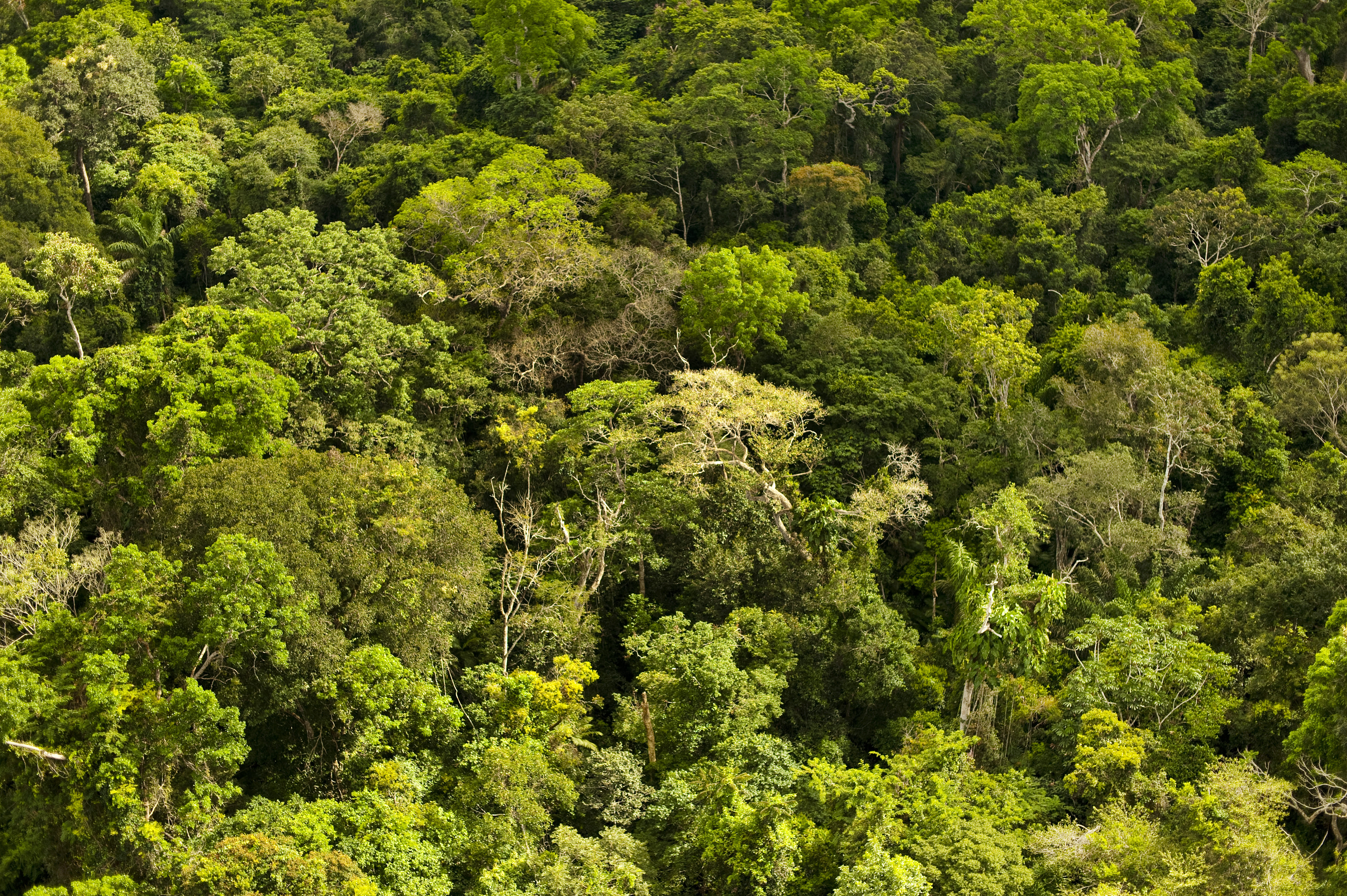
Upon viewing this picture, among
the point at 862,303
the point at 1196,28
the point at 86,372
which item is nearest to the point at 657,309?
the point at 862,303

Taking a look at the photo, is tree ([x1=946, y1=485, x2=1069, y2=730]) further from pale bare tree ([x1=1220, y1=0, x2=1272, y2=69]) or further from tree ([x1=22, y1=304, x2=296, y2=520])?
pale bare tree ([x1=1220, y1=0, x2=1272, y2=69])

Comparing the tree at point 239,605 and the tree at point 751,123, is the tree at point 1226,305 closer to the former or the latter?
the tree at point 751,123

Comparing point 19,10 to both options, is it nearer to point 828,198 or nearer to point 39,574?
point 828,198

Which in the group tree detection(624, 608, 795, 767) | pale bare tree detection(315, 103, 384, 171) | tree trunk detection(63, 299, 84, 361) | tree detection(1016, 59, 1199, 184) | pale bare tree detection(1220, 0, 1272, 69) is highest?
pale bare tree detection(1220, 0, 1272, 69)

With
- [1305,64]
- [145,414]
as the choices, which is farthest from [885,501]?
Result: [1305,64]

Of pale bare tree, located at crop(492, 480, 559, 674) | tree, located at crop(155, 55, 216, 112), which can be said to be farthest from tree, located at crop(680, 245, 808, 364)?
tree, located at crop(155, 55, 216, 112)

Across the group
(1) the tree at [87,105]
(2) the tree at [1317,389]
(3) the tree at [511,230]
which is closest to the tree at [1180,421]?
(2) the tree at [1317,389]

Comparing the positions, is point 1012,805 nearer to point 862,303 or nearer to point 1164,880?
point 1164,880
